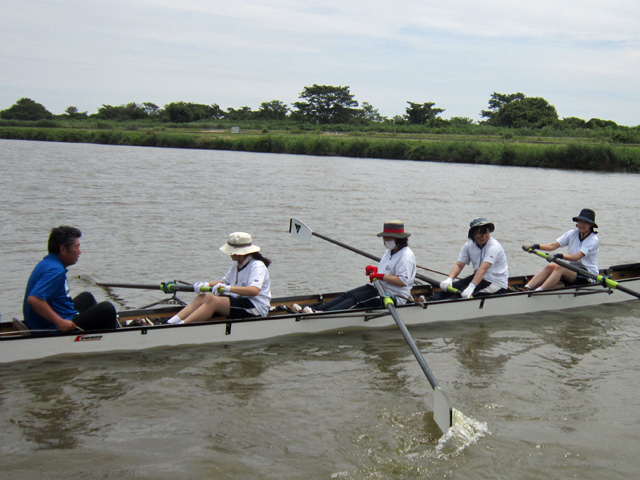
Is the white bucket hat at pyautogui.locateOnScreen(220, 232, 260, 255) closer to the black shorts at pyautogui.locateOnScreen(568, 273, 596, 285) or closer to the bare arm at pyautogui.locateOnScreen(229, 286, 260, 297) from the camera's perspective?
the bare arm at pyautogui.locateOnScreen(229, 286, 260, 297)

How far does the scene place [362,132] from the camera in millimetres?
68938

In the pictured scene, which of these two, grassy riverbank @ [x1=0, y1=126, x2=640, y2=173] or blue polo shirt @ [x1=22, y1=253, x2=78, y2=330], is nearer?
blue polo shirt @ [x1=22, y1=253, x2=78, y2=330]

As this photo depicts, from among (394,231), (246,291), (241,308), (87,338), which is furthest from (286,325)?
(87,338)

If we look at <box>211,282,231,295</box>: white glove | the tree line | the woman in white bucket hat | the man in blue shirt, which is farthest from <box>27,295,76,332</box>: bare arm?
the tree line

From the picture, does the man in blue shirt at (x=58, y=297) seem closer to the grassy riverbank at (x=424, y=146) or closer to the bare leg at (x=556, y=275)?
the bare leg at (x=556, y=275)

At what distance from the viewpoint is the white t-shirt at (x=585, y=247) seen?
1014 cm

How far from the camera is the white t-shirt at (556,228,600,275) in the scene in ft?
33.3

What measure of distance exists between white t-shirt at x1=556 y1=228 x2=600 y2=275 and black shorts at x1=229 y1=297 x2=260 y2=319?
5794 mm

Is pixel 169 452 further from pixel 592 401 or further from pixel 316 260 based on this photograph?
pixel 316 260

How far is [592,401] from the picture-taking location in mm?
6754

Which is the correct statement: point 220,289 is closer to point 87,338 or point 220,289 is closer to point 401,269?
point 87,338

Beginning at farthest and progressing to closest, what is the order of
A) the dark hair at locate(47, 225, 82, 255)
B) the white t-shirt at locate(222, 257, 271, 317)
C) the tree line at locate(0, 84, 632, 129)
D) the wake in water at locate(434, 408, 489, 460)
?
the tree line at locate(0, 84, 632, 129) < the white t-shirt at locate(222, 257, 271, 317) < the dark hair at locate(47, 225, 82, 255) < the wake in water at locate(434, 408, 489, 460)

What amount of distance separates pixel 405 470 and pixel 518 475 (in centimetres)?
101

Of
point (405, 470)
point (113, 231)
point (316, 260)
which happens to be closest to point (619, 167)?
point (316, 260)
